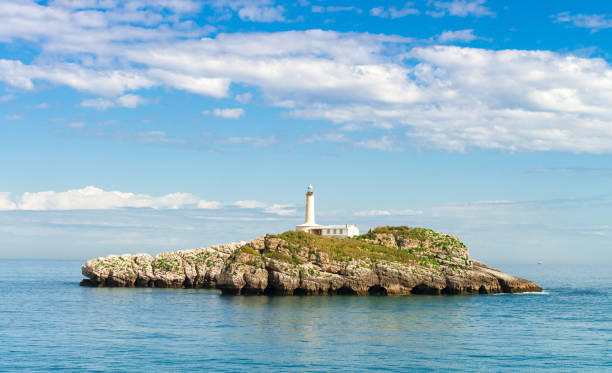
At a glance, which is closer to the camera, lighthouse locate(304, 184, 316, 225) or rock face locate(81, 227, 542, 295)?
rock face locate(81, 227, 542, 295)

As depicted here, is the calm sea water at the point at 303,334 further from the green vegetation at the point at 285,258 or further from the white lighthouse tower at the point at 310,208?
the white lighthouse tower at the point at 310,208

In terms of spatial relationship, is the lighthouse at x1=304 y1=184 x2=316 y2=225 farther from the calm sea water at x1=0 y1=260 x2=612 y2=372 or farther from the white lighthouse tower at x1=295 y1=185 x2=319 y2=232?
the calm sea water at x1=0 y1=260 x2=612 y2=372

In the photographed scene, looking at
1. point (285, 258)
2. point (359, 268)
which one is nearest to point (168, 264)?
point (285, 258)

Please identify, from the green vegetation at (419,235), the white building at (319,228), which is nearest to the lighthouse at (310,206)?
the white building at (319,228)

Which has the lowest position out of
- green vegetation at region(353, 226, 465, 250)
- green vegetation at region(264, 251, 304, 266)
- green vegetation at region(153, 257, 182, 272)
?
green vegetation at region(153, 257, 182, 272)

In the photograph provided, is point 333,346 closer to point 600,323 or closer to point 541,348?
point 541,348

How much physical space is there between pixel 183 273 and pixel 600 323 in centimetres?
6844

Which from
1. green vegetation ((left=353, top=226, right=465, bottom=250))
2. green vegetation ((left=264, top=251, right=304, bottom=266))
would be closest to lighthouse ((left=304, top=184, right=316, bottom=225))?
green vegetation ((left=353, top=226, right=465, bottom=250))

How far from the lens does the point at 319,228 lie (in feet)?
371

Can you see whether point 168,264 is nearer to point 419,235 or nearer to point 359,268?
point 359,268

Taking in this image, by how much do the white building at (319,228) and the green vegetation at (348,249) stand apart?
12.8m

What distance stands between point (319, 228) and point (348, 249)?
22413 mm

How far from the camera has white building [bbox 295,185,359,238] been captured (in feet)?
360

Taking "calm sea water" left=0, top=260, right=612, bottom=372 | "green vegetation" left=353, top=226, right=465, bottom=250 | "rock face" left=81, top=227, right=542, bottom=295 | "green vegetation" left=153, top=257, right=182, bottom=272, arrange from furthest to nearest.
→ "green vegetation" left=153, top=257, right=182, bottom=272, "green vegetation" left=353, top=226, right=465, bottom=250, "rock face" left=81, top=227, right=542, bottom=295, "calm sea water" left=0, top=260, right=612, bottom=372
